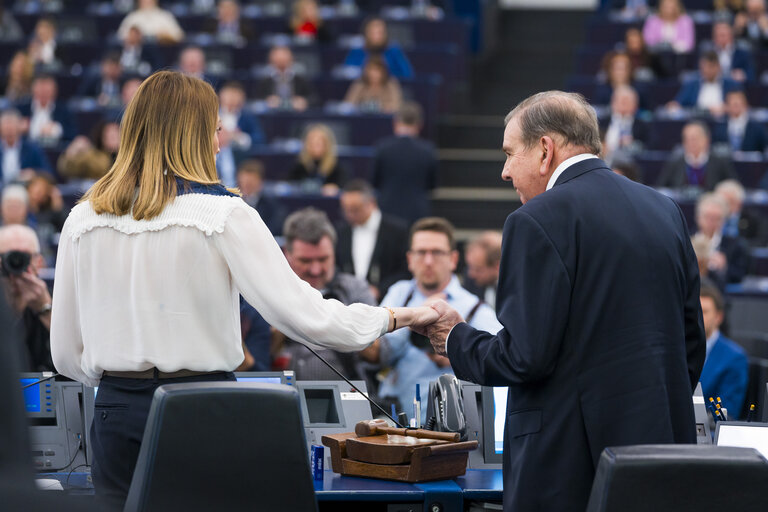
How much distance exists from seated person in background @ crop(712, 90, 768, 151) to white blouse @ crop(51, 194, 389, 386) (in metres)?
8.37

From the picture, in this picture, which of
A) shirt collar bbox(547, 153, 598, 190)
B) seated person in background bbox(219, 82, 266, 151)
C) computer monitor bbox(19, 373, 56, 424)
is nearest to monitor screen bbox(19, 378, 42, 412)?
computer monitor bbox(19, 373, 56, 424)

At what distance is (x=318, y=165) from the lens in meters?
9.30

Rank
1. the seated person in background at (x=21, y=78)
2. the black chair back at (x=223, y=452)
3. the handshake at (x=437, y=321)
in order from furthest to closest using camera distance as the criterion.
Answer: the seated person in background at (x=21, y=78), the handshake at (x=437, y=321), the black chair back at (x=223, y=452)

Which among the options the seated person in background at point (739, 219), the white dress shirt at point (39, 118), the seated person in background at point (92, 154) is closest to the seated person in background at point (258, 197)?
the seated person in background at point (92, 154)

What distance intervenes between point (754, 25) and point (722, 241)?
14.4ft

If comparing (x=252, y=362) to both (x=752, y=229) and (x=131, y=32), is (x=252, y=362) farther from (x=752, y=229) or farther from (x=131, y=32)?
(x=131, y=32)

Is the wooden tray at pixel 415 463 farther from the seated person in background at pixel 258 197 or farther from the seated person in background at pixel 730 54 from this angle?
the seated person in background at pixel 730 54

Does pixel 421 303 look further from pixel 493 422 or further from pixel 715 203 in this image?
pixel 715 203

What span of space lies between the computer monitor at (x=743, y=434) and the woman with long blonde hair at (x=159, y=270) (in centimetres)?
135

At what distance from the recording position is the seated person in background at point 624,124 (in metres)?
9.87

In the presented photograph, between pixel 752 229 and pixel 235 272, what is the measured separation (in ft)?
23.5

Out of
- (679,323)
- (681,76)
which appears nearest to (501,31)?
(681,76)

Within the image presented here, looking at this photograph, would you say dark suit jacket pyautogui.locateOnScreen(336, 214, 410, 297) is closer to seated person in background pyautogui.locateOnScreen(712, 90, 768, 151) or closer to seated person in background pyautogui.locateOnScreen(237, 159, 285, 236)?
seated person in background pyautogui.locateOnScreen(237, 159, 285, 236)

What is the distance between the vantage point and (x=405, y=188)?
916 cm
